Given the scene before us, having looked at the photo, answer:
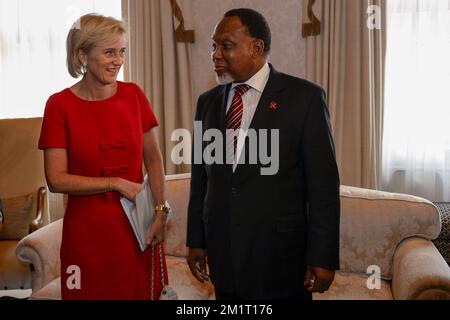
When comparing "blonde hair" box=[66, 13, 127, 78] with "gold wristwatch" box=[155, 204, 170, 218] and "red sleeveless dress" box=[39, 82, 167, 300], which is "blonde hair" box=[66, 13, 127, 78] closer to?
"red sleeveless dress" box=[39, 82, 167, 300]

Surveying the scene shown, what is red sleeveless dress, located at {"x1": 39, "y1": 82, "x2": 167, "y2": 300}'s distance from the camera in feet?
5.73

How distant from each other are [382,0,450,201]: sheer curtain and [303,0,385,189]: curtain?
0.17 meters

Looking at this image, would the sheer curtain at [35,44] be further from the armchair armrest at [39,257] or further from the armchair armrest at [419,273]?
the armchair armrest at [419,273]

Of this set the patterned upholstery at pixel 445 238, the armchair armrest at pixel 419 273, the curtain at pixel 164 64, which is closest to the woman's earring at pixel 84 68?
the armchair armrest at pixel 419 273

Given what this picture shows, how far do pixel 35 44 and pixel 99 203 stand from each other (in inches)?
121

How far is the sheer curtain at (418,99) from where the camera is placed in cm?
384

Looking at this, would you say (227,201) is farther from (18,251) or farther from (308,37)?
(308,37)

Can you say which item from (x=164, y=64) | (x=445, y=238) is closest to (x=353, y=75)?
(x=445, y=238)

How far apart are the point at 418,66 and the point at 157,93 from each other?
193 centimetres

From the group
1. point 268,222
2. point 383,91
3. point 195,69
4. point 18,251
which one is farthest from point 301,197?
point 195,69

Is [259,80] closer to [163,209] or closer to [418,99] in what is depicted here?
[163,209]

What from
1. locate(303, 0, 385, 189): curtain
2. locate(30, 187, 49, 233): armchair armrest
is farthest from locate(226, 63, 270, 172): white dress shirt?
locate(303, 0, 385, 189): curtain

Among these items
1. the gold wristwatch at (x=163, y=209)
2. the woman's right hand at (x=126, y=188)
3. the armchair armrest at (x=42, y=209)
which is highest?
the woman's right hand at (x=126, y=188)

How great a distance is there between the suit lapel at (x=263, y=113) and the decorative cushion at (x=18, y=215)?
2270 mm
